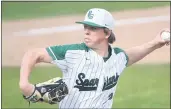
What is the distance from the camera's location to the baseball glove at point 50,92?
4.17 metres

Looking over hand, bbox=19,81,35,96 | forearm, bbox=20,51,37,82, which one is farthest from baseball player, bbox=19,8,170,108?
hand, bbox=19,81,35,96

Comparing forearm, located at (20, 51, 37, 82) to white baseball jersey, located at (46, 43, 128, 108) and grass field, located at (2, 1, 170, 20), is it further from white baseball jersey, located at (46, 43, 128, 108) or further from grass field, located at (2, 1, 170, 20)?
grass field, located at (2, 1, 170, 20)

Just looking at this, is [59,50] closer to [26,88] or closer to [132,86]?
[26,88]

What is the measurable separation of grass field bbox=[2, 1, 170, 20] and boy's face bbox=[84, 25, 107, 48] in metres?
4.96

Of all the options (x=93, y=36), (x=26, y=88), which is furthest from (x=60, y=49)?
(x=26, y=88)

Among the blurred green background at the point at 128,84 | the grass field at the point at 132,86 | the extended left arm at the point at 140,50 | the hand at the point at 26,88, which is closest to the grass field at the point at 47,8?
the blurred green background at the point at 128,84

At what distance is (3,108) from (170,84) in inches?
95.6

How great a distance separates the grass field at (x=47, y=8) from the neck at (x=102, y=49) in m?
4.89

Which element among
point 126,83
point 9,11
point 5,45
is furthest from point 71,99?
point 9,11

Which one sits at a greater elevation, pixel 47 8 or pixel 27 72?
pixel 27 72

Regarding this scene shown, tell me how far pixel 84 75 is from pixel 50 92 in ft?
1.20

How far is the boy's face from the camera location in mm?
4403

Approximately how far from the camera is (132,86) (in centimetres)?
796

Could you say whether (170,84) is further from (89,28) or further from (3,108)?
(89,28)
